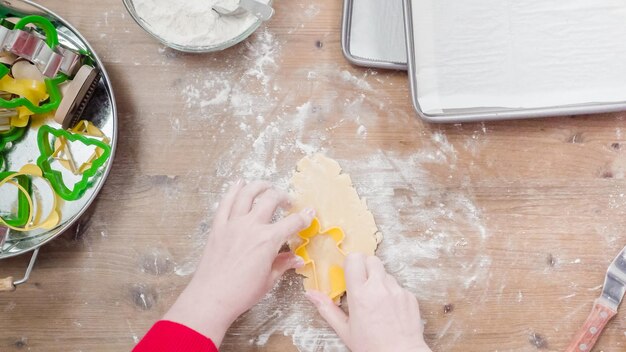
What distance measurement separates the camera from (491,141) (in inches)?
31.3

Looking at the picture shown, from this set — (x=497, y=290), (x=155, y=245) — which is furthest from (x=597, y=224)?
(x=155, y=245)

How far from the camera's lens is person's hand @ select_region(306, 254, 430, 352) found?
713 millimetres

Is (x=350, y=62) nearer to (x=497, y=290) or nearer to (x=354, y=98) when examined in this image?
(x=354, y=98)

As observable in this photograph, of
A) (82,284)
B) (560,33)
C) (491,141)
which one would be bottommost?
(82,284)

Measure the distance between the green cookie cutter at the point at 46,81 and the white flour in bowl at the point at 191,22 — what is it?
0.11m

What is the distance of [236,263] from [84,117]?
300mm

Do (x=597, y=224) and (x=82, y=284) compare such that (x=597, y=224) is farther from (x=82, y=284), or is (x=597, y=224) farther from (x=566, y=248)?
(x=82, y=284)

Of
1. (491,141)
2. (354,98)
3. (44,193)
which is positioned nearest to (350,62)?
(354,98)

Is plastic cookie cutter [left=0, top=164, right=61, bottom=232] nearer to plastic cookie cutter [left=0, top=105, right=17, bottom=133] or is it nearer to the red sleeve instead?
plastic cookie cutter [left=0, top=105, right=17, bottom=133]

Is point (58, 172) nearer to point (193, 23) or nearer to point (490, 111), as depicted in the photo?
point (193, 23)

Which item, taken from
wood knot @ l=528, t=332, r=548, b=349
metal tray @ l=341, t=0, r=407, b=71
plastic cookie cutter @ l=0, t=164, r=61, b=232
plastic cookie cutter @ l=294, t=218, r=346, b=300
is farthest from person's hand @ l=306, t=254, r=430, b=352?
plastic cookie cutter @ l=0, t=164, r=61, b=232

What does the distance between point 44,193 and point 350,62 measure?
1.49ft

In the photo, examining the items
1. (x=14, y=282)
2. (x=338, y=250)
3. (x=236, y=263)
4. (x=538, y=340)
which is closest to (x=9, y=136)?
(x=14, y=282)

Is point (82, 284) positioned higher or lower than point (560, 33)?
lower
